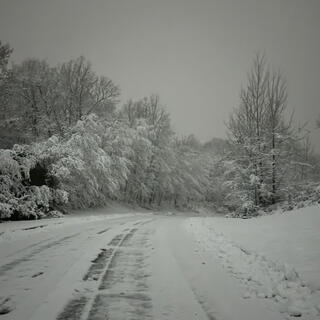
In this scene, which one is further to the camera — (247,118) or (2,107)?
(2,107)

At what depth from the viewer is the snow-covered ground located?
4754 mm

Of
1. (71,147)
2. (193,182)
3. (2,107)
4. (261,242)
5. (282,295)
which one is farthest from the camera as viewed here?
(193,182)

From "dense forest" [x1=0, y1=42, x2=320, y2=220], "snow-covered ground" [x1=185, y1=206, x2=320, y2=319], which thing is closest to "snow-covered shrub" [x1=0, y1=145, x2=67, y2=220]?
"dense forest" [x1=0, y1=42, x2=320, y2=220]

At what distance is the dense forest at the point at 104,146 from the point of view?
17844mm

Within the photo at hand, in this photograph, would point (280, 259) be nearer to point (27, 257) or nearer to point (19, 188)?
point (27, 257)

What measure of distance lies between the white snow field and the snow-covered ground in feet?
0.06

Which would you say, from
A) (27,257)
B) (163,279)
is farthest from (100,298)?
(27,257)

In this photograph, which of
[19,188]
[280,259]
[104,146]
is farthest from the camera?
[104,146]

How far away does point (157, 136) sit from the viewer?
42062 millimetres

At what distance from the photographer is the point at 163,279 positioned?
586cm

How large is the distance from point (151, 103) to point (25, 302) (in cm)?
4136

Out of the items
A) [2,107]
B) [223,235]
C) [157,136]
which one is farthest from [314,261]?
[157,136]

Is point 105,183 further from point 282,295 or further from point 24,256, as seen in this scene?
point 282,295

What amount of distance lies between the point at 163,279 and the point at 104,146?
25.6 m
